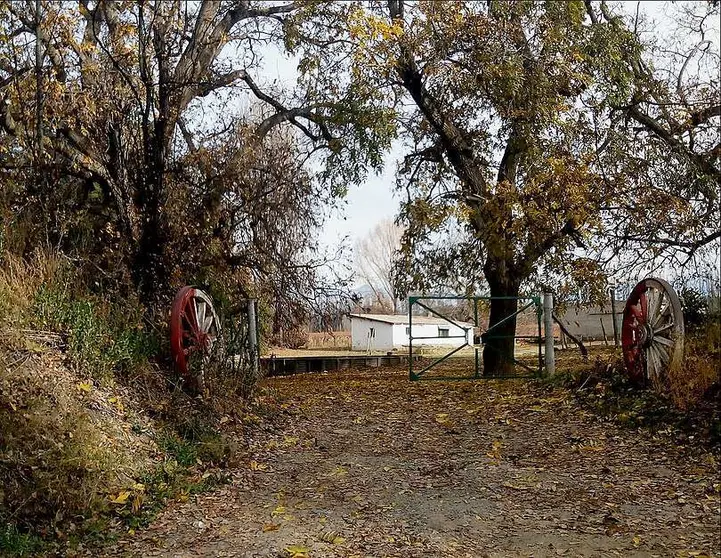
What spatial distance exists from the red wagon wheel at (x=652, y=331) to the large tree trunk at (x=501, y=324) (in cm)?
291

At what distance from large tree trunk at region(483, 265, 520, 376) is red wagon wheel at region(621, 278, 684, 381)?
291 centimetres

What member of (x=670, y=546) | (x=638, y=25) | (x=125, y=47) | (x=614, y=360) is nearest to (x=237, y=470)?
(x=670, y=546)

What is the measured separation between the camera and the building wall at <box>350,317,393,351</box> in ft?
98.2

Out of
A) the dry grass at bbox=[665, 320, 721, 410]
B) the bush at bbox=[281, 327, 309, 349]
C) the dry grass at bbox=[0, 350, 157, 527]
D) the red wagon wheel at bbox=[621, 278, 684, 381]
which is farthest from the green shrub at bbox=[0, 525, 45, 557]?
the bush at bbox=[281, 327, 309, 349]

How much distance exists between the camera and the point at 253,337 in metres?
9.35

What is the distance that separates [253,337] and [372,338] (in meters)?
21.0

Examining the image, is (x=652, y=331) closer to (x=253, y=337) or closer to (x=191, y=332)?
(x=253, y=337)

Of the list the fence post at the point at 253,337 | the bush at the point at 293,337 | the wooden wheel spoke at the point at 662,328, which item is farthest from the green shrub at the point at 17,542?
the bush at the point at 293,337

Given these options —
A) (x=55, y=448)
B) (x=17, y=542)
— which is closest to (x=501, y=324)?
(x=55, y=448)

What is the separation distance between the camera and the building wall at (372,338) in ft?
98.2

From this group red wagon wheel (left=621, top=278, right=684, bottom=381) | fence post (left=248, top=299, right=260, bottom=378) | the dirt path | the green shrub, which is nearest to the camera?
the green shrub

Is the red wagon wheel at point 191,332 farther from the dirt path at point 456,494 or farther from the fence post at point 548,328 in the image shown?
the fence post at point 548,328

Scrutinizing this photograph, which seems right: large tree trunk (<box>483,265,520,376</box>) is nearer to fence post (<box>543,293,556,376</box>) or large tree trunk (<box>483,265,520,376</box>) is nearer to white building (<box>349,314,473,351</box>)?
fence post (<box>543,293,556,376</box>)

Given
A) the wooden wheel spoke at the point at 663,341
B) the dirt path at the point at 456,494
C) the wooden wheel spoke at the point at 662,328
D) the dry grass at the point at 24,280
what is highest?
the dry grass at the point at 24,280
